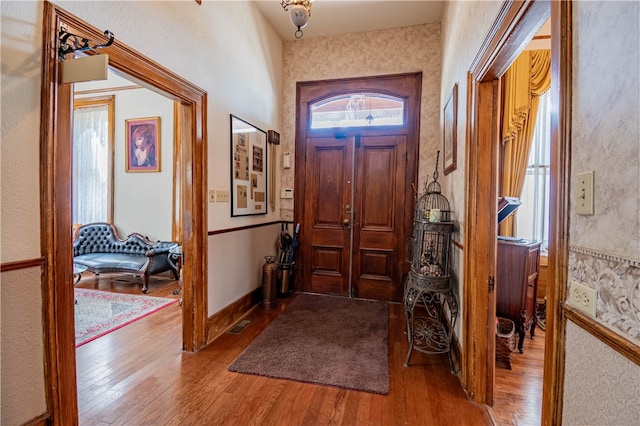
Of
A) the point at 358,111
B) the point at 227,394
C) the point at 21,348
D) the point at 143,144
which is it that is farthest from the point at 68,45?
the point at 143,144

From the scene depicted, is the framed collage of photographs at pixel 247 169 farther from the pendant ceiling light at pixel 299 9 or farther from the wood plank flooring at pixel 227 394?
the wood plank flooring at pixel 227 394

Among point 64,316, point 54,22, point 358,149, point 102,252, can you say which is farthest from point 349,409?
point 102,252

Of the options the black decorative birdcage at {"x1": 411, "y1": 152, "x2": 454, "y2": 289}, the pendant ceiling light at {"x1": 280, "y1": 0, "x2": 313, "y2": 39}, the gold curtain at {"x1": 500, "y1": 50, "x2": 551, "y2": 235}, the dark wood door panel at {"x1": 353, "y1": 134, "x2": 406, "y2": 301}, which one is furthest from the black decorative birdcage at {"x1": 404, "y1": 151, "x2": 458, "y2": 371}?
the pendant ceiling light at {"x1": 280, "y1": 0, "x2": 313, "y2": 39}

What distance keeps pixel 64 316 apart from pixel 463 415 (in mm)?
2306

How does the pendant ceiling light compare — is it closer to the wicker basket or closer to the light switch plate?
the light switch plate

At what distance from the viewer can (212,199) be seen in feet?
9.08

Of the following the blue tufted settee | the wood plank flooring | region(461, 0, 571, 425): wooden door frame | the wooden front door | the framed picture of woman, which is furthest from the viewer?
the framed picture of woman

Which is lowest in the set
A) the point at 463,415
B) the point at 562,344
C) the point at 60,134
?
the point at 463,415

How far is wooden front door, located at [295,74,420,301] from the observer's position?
395 centimetres

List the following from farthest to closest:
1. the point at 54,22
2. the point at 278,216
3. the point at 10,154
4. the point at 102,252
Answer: the point at 102,252 → the point at 278,216 → the point at 54,22 → the point at 10,154

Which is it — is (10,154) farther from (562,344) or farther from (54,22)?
(562,344)

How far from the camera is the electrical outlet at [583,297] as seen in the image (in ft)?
2.81

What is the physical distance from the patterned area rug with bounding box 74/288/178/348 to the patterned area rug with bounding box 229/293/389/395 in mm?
1533

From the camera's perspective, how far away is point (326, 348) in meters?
2.65
